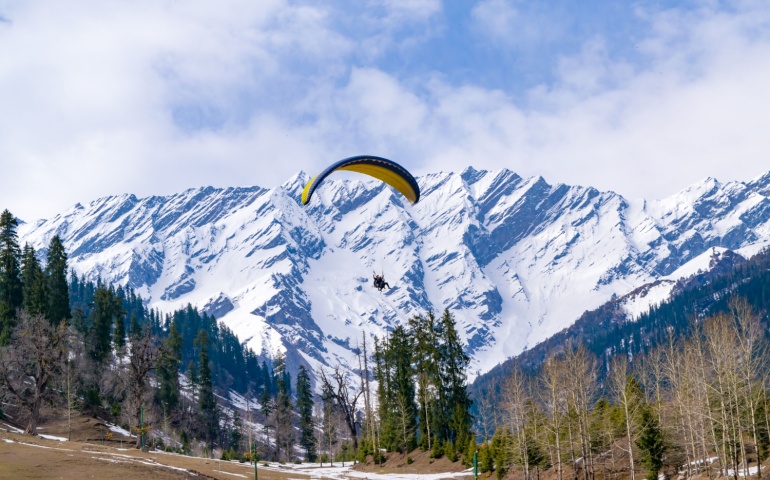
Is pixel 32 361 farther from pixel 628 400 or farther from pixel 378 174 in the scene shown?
pixel 628 400

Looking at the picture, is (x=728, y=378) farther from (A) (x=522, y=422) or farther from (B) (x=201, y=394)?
A: (B) (x=201, y=394)

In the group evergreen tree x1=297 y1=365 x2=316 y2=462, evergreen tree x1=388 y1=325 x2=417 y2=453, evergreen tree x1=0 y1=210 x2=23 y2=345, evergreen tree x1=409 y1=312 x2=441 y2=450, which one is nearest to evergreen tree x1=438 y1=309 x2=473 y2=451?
evergreen tree x1=409 y1=312 x2=441 y2=450

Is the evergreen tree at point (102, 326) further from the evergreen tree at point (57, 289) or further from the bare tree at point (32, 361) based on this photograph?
the bare tree at point (32, 361)

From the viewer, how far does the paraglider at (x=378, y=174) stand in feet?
169

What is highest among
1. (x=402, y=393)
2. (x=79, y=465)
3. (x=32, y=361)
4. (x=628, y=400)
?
(x=32, y=361)

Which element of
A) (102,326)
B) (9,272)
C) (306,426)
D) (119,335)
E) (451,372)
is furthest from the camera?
(306,426)

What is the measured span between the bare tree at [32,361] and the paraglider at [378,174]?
33647mm

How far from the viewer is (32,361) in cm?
7550

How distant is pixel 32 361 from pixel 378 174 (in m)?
42.7

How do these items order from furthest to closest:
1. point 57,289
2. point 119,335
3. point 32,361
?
point 119,335, point 57,289, point 32,361

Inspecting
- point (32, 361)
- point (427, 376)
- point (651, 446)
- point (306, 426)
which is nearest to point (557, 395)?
point (651, 446)

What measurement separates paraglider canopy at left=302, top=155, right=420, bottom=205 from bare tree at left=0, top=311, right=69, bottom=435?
3365 centimetres

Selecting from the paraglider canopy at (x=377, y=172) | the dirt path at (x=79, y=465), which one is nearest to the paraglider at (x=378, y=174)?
the paraglider canopy at (x=377, y=172)

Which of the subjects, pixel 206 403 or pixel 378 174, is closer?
pixel 378 174
